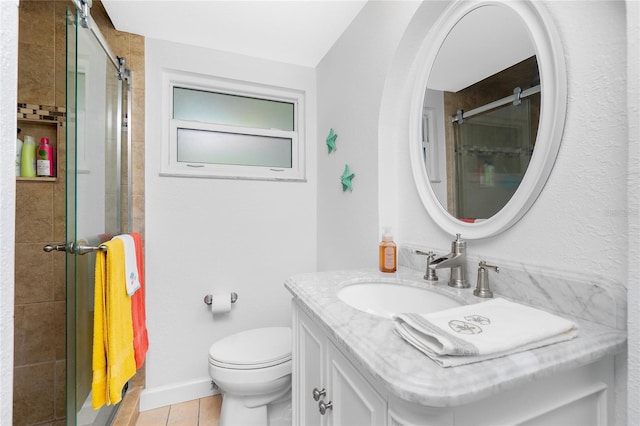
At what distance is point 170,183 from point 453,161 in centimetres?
163

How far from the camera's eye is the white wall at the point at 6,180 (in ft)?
1.25

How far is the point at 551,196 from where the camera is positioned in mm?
808

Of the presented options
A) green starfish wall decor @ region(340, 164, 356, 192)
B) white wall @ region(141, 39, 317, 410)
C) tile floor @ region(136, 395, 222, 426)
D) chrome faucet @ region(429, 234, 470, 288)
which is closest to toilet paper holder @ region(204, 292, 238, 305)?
white wall @ region(141, 39, 317, 410)

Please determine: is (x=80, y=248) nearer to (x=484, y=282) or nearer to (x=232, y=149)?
(x=232, y=149)

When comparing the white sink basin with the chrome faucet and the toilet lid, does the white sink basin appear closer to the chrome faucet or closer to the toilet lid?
the chrome faucet

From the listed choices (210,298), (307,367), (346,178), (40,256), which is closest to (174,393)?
(210,298)

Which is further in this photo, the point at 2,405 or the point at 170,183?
the point at 170,183

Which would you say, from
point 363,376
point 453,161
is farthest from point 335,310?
point 453,161

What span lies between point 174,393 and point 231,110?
1.89 meters

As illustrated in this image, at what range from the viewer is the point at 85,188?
48.6 inches

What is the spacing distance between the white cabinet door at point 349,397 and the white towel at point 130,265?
1065mm

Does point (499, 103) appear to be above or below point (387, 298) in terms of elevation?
above

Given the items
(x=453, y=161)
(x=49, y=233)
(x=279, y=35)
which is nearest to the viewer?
(x=453, y=161)

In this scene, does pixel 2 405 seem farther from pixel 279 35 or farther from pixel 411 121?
pixel 279 35
